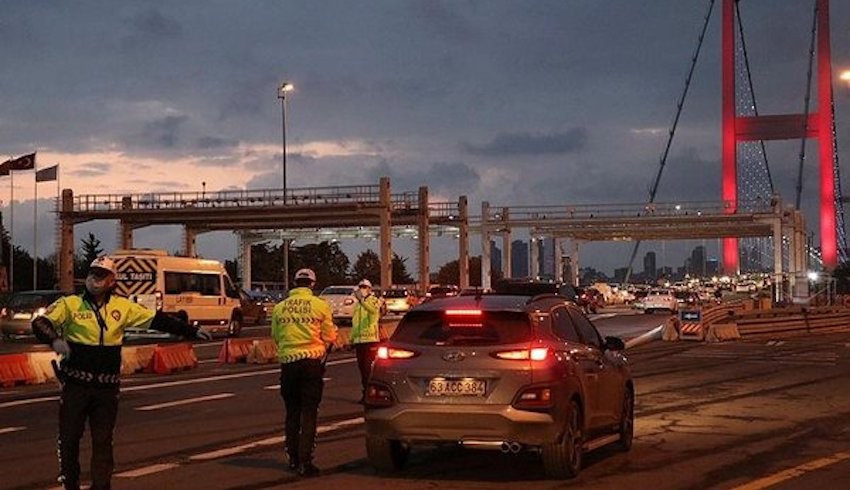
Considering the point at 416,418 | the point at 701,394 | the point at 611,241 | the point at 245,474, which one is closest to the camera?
the point at 416,418

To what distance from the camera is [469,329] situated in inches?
405

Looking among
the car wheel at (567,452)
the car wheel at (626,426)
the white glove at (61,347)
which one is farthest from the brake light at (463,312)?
the white glove at (61,347)

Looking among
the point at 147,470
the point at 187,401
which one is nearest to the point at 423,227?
the point at 187,401

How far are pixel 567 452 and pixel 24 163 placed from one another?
58682 millimetres

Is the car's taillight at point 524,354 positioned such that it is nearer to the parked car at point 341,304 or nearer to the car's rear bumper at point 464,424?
the car's rear bumper at point 464,424

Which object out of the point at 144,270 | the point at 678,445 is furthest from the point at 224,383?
the point at 144,270

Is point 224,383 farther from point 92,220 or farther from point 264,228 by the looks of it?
point 264,228

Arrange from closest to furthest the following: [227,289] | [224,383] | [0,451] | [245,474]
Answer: [245,474] → [0,451] → [224,383] → [227,289]

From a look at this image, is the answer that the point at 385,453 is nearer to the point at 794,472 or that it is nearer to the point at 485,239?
the point at 794,472

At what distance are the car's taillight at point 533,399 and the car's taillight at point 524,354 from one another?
0.26 metres

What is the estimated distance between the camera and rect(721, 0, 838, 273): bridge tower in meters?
83.9

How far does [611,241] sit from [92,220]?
1836 inches

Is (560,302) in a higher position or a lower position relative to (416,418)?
higher

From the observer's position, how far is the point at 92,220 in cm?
6188
